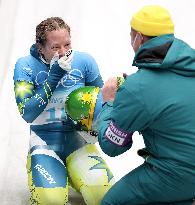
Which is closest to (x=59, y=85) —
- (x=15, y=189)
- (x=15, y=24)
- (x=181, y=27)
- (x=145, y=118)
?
(x=15, y=189)

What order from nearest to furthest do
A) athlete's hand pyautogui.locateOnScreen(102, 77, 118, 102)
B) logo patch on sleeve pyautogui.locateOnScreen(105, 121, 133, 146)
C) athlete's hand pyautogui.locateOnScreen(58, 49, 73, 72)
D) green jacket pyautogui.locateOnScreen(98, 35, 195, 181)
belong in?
green jacket pyautogui.locateOnScreen(98, 35, 195, 181) < logo patch on sleeve pyautogui.locateOnScreen(105, 121, 133, 146) < athlete's hand pyautogui.locateOnScreen(102, 77, 118, 102) < athlete's hand pyautogui.locateOnScreen(58, 49, 73, 72)

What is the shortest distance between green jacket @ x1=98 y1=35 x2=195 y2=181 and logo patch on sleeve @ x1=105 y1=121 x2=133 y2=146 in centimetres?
3

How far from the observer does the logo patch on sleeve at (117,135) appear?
1915 millimetres

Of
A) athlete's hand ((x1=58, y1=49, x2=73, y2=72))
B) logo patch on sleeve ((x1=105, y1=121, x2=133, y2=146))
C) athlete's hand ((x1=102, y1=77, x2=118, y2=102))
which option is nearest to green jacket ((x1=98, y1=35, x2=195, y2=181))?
logo patch on sleeve ((x1=105, y1=121, x2=133, y2=146))

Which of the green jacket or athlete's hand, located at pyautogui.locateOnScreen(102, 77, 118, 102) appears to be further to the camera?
athlete's hand, located at pyautogui.locateOnScreen(102, 77, 118, 102)

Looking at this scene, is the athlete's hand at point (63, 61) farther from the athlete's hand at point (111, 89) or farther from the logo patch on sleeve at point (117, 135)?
the logo patch on sleeve at point (117, 135)

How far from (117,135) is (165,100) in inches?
9.0

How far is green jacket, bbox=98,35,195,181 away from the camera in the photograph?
1.81m

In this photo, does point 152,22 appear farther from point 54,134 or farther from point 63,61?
point 54,134

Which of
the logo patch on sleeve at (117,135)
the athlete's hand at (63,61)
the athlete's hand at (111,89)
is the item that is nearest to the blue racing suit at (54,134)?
the athlete's hand at (63,61)

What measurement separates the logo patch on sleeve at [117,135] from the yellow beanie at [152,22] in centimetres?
36

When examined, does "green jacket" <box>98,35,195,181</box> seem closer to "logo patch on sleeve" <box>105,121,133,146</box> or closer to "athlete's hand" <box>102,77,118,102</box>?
"logo patch on sleeve" <box>105,121,133,146</box>

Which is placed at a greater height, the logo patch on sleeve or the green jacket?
the green jacket

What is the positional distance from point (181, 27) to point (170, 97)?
8.84 ft
